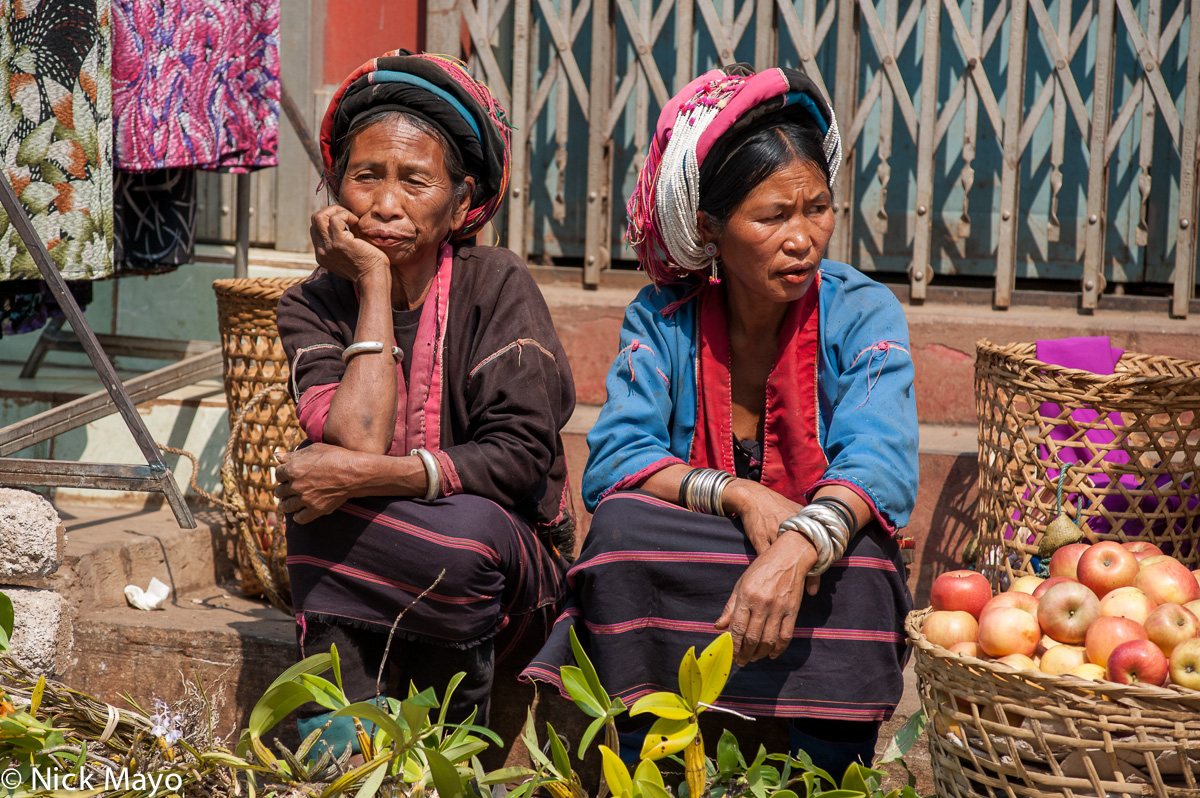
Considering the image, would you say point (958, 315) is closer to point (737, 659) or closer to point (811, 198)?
point (811, 198)

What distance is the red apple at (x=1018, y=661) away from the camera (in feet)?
5.33

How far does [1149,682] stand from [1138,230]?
280cm

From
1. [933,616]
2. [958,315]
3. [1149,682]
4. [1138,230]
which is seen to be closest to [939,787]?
[933,616]

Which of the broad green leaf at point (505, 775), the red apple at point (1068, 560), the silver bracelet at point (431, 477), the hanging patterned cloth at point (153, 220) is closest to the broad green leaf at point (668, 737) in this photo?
the broad green leaf at point (505, 775)

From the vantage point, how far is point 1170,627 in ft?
5.41

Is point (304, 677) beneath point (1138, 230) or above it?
beneath

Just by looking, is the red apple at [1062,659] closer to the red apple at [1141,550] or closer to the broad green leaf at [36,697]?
the red apple at [1141,550]

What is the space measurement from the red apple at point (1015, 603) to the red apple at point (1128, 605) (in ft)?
0.37

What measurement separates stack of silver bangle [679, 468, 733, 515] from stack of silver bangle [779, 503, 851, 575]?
0.62 ft

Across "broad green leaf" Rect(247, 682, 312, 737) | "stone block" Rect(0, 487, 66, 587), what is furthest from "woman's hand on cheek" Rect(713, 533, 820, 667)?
"stone block" Rect(0, 487, 66, 587)

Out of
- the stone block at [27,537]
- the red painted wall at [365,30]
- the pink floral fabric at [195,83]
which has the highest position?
the red painted wall at [365,30]

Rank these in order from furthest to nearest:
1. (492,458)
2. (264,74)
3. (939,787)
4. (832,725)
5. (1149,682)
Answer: (264,74) → (492,458) → (832,725) → (939,787) → (1149,682)

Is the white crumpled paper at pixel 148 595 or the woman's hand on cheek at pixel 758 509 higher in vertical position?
the woman's hand on cheek at pixel 758 509

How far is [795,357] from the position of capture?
229cm
